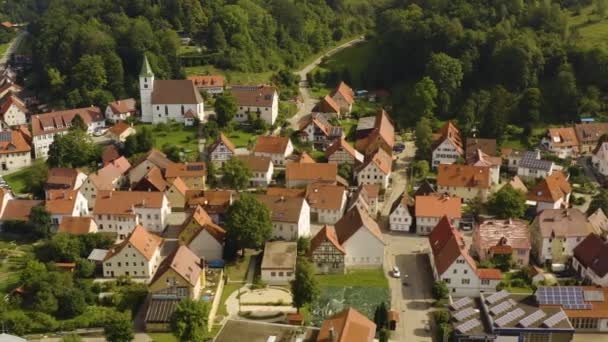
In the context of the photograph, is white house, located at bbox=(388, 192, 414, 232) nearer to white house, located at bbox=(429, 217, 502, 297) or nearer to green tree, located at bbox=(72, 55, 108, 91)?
white house, located at bbox=(429, 217, 502, 297)

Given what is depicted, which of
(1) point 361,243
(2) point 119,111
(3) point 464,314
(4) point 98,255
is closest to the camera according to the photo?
(3) point 464,314

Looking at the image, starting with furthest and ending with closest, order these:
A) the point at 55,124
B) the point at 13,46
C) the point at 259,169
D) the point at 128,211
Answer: the point at 13,46 → the point at 55,124 → the point at 259,169 → the point at 128,211

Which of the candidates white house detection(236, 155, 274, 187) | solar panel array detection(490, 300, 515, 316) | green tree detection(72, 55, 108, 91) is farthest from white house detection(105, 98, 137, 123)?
solar panel array detection(490, 300, 515, 316)

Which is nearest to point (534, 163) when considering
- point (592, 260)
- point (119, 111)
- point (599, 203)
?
point (599, 203)

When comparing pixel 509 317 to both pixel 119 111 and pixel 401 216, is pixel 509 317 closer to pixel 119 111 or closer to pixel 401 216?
pixel 401 216

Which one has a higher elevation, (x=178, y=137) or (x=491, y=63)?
(x=491, y=63)

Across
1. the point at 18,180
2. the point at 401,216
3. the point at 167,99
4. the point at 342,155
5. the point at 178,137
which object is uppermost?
the point at 167,99
